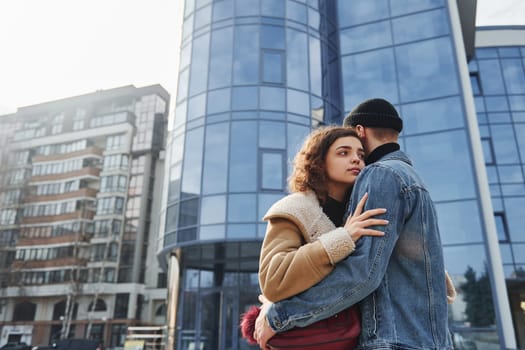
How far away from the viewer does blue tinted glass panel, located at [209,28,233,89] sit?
17.3m

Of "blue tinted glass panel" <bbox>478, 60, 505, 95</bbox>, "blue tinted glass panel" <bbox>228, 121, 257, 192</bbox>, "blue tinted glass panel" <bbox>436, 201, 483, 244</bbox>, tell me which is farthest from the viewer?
"blue tinted glass panel" <bbox>478, 60, 505, 95</bbox>


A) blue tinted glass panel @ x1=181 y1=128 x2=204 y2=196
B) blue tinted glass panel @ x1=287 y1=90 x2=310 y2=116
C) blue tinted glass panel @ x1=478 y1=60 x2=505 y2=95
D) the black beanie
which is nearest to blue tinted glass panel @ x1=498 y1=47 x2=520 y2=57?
blue tinted glass panel @ x1=478 y1=60 x2=505 y2=95

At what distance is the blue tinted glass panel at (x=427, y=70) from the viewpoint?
16.5 meters

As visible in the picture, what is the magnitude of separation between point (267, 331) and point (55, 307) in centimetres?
5535

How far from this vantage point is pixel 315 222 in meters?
1.93

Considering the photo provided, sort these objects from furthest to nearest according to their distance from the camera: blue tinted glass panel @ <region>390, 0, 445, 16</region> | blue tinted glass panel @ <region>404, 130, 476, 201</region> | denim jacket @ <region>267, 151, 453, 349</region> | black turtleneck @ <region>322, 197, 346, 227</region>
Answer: blue tinted glass panel @ <region>390, 0, 445, 16</region> < blue tinted glass panel @ <region>404, 130, 476, 201</region> < black turtleneck @ <region>322, 197, 346, 227</region> < denim jacket @ <region>267, 151, 453, 349</region>

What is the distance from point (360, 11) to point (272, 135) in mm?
7554

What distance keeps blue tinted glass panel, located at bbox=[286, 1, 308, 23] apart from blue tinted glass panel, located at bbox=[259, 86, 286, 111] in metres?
3.60

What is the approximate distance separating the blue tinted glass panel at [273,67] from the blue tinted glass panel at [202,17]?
10.8 ft

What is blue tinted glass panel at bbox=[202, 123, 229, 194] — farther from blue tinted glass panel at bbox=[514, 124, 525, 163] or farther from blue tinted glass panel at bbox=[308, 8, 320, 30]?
blue tinted glass panel at bbox=[514, 124, 525, 163]

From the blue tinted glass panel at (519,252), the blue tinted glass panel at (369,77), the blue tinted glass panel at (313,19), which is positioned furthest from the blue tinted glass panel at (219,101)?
the blue tinted glass panel at (519,252)

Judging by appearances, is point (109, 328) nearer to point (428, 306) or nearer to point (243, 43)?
point (243, 43)

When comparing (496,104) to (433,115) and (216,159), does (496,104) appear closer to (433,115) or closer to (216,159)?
(433,115)

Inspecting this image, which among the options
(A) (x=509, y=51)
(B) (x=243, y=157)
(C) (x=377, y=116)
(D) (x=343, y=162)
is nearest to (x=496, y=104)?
(A) (x=509, y=51)
